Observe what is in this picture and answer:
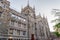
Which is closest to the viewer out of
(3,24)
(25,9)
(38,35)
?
(3,24)

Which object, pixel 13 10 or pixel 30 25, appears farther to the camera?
pixel 30 25

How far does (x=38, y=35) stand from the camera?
22641 mm

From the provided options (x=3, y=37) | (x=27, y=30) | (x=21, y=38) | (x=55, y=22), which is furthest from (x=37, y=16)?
(x=55, y=22)

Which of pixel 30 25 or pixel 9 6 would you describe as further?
pixel 30 25

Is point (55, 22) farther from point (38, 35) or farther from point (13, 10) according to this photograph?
point (38, 35)

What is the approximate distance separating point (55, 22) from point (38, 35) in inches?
790

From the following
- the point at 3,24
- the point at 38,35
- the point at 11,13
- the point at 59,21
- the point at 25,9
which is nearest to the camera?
the point at 59,21

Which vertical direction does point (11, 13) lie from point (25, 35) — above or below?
above

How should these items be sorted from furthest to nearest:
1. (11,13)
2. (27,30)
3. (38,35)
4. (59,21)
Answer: (38,35) → (27,30) → (11,13) → (59,21)

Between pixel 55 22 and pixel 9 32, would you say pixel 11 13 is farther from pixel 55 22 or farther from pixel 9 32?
pixel 55 22

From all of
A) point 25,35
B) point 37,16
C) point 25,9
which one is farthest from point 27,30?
point 37,16

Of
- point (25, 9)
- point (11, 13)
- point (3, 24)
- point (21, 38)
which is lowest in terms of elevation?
point (21, 38)

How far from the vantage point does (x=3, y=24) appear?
1416 centimetres

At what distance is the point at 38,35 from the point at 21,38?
19.4ft
